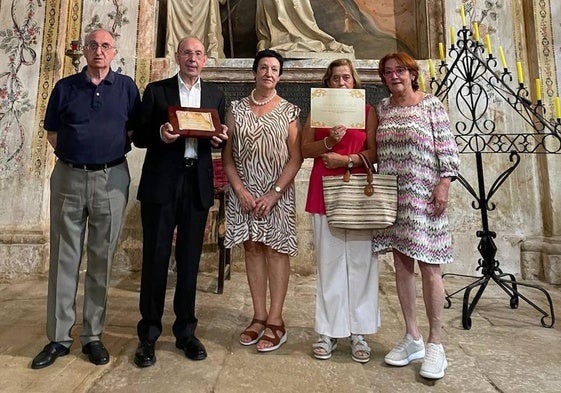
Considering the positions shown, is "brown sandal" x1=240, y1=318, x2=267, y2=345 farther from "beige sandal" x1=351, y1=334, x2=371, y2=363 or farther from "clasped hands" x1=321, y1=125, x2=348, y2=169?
"clasped hands" x1=321, y1=125, x2=348, y2=169

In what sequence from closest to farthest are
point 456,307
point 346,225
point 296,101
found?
1. point 346,225
2. point 456,307
3. point 296,101

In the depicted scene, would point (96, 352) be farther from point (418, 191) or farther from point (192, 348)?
point (418, 191)

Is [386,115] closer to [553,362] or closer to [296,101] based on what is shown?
[553,362]

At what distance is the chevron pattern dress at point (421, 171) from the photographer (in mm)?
1886

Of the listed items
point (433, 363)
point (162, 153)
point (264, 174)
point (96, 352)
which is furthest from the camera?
point (264, 174)

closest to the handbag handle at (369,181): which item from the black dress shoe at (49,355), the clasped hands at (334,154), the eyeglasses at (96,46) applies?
the clasped hands at (334,154)

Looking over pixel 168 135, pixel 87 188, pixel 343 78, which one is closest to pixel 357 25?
pixel 343 78

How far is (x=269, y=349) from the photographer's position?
81.5 inches

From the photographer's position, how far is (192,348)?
1.99m

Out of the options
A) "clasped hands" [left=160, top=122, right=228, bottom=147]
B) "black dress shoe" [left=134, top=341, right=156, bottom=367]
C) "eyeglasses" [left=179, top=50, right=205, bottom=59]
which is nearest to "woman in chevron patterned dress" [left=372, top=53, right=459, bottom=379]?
"clasped hands" [left=160, top=122, right=228, bottom=147]

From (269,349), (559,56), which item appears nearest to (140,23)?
(269,349)

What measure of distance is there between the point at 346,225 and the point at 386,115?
62 cm

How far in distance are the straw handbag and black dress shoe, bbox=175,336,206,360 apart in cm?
92

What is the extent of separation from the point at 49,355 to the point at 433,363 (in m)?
1.85
